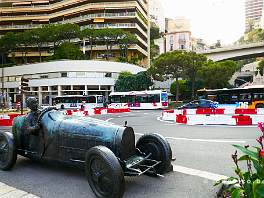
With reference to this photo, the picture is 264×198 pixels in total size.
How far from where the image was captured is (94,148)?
4863 millimetres

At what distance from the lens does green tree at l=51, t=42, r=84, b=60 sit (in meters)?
64.2

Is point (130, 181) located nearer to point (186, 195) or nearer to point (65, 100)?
point (186, 195)

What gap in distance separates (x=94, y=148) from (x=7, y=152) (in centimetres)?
252

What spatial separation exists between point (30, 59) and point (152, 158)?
75466mm

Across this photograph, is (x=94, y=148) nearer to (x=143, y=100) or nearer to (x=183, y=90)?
(x=143, y=100)

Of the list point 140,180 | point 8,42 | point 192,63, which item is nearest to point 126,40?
point 192,63

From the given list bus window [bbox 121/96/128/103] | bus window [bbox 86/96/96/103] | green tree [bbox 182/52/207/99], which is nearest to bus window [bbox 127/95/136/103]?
bus window [bbox 121/96/128/103]

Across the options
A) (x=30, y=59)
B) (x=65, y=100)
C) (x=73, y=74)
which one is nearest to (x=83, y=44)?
(x=73, y=74)

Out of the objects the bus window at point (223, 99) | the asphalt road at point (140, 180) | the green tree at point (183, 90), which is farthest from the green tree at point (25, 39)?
the asphalt road at point (140, 180)

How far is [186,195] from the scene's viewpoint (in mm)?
4828

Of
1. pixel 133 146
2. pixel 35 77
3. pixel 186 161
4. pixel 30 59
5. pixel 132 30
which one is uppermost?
pixel 132 30

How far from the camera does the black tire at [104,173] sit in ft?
14.8

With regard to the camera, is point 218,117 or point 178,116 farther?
point 178,116

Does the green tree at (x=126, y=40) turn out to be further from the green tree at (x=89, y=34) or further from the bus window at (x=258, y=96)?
the bus window at (x=258, y=96)
